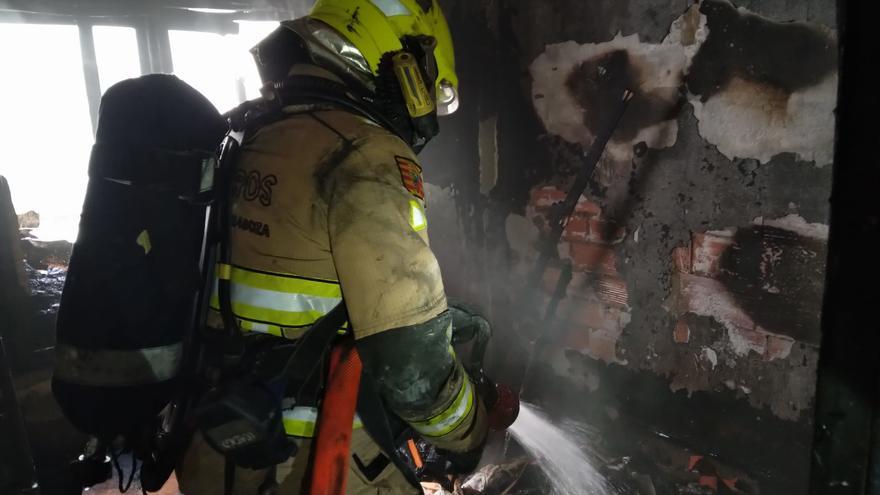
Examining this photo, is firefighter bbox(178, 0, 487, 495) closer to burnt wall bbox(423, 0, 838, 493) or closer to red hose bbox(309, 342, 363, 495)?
red hose bbox(309, 342, 363, 495)

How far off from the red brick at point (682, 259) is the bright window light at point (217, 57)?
4154 millimetres

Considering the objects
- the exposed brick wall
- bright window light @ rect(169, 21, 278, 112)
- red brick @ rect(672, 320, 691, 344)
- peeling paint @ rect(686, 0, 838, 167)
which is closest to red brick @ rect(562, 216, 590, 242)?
the exposed brick wall

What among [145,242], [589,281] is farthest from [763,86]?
[145,242]

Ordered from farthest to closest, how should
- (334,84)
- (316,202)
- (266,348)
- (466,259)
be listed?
(466,259) → (334,84) → (266,348) → (316,202)

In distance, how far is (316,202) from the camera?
1314 millimetres

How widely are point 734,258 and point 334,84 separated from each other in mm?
1966

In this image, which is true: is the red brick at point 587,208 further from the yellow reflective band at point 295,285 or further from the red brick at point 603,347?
the yellow reflective band at point 295,285

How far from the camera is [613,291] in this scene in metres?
2.84

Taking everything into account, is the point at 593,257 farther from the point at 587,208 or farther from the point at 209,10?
the point at 209,10

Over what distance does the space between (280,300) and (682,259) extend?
202 centimetres

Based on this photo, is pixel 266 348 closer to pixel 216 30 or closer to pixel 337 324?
pixel 337 324

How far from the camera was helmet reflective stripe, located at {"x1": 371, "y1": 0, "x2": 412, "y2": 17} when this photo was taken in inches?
68.4

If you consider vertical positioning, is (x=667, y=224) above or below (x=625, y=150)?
below

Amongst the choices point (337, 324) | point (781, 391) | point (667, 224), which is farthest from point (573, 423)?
point (337, 324)
